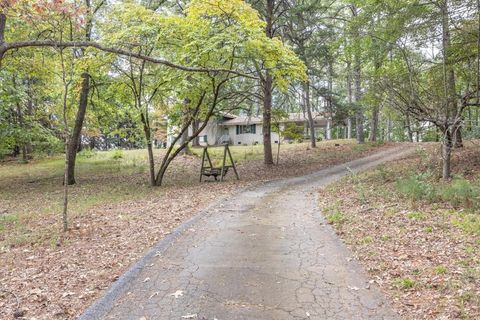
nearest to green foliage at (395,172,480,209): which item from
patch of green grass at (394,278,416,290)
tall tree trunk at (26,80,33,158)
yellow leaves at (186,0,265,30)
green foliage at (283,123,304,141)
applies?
patch of green grass at (394,278,416,290)

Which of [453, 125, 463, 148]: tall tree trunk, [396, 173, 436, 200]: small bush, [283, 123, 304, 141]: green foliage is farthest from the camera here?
[283, 123, 304, 141]: green foliage

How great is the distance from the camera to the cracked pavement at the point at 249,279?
4273mm

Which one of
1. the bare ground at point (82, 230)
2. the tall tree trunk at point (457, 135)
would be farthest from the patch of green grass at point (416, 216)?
the bare ground at point (82, 230)

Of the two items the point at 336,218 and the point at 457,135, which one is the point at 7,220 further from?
the point at 457,135

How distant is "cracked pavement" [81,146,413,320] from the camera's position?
4273 millimetres

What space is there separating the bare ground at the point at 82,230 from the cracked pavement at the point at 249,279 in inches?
19.7

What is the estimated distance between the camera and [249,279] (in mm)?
5117

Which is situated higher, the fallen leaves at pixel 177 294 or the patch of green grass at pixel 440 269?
the patch of green grass at pixel 440 269

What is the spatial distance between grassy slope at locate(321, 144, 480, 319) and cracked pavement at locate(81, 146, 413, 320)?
0.34 metres

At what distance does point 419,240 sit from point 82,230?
6.48 metres

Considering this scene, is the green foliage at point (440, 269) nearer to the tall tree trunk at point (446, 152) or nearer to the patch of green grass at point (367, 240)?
the patch of green grass at point (367, 240)

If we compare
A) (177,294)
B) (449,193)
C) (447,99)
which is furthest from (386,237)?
(447,99)

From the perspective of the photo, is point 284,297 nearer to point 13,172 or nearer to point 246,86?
point 246,86

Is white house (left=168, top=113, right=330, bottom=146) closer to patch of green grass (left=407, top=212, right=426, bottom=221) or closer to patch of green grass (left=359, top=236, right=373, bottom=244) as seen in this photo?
patch of green grass (left=407, top=212, right=426, bottom=221)
